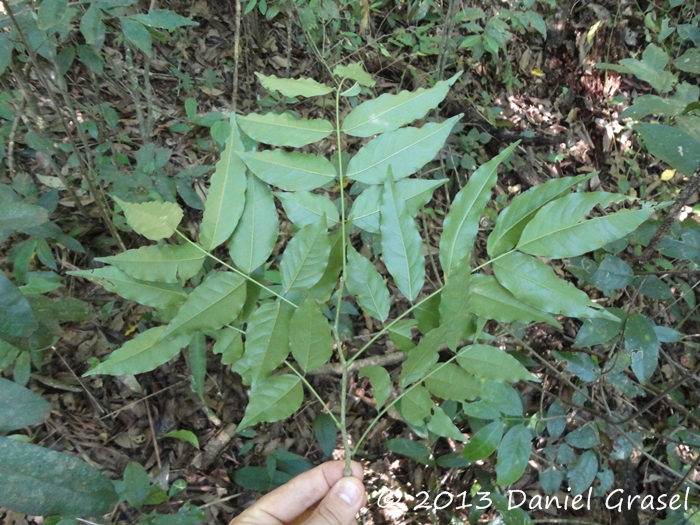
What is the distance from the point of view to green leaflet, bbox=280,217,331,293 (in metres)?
0.96

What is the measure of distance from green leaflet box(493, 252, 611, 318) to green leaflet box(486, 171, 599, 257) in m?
0.04

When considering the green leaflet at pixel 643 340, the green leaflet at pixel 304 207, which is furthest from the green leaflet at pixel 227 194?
the green leaflet at pixel 643 340

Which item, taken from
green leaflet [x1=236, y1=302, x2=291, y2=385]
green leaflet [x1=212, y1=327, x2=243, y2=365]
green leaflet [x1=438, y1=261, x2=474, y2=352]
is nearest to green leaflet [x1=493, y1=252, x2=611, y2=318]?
green leaflet [x1=438, y1=261, x2=474, y2=352]

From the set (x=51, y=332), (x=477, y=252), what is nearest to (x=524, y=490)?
(x=477, y=252)

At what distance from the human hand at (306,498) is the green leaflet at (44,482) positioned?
0.57m

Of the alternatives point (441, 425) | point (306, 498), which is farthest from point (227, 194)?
point (306, 498)

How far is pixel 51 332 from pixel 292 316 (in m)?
0.81

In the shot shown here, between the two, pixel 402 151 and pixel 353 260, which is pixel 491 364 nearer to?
pixel 353 260

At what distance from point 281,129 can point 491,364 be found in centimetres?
77

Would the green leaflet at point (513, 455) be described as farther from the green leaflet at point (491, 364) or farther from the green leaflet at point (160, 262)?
the green leaflet at point (160, 262)

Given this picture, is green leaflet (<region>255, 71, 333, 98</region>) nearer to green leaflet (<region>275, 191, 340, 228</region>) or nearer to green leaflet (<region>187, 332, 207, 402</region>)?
green leaflet (<region>275, 191, 340, 228</region>)

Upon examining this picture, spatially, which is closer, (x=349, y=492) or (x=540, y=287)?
(x=540, y=287)

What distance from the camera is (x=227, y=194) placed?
98 cm

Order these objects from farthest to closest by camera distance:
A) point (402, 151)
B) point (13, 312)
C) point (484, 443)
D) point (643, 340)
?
point (484, 443) → point (643, 340) → point (402, 151) → point (13, 312)
